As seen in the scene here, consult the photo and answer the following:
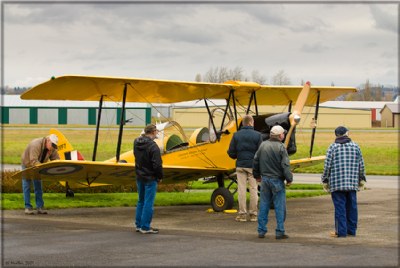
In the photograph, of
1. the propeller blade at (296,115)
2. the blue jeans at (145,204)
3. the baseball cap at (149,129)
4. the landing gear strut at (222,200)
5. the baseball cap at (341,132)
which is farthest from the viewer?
the landing gear strut at (222,200)

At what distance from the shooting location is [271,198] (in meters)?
12.0

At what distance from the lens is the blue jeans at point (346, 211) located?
11.6 meters

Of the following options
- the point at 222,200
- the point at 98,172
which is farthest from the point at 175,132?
the point at 98,172

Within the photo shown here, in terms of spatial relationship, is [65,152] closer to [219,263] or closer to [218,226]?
[218,226]

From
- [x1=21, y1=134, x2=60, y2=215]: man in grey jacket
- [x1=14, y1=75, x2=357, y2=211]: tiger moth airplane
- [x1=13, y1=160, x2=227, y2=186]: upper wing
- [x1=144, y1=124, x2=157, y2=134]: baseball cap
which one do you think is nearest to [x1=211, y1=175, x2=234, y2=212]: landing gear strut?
[x1=14, y1=75, x2=357, y2=211]: tiger moth airplane

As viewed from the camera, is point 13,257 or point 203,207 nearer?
point 13,257

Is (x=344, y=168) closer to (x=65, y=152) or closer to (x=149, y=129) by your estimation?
(x=149, y=129)

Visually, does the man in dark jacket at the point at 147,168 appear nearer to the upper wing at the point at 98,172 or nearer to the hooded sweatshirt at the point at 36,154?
the upper wing at the point at 98,172

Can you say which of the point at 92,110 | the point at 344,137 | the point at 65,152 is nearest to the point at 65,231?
the point at 344,137

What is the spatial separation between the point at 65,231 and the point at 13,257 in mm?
2732

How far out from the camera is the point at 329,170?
11.9 m

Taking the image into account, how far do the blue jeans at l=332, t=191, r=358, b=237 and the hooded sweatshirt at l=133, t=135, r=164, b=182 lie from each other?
9.81 ft

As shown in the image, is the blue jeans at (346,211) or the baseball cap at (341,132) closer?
the blue jeans at (346,211)

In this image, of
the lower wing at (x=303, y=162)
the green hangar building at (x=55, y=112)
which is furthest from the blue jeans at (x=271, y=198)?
the green hangar building at (x=55, y=112)
